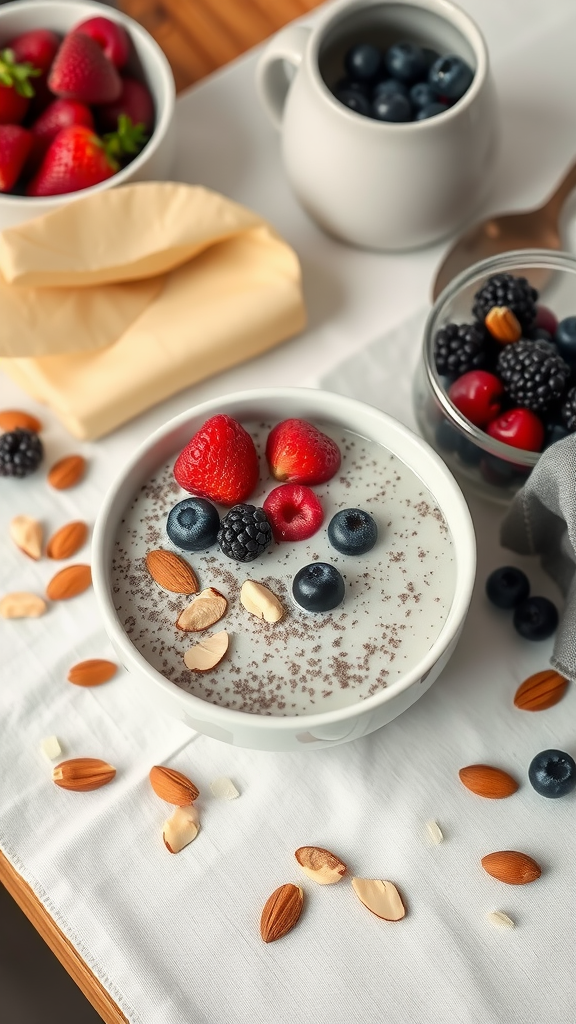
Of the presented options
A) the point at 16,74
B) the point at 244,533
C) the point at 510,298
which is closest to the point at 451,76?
the point at 510,298

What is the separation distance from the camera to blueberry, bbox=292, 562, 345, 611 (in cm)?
82

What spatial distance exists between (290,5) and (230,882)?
1163mm

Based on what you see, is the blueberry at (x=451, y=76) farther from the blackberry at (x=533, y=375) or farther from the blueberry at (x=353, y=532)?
the blueberry at (x=353, y=532)

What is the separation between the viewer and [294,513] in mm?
882

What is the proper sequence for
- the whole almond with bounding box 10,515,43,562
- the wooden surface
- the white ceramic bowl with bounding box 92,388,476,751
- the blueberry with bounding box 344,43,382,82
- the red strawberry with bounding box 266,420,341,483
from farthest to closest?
the wooden surface → the blueberry with bounding box 344,43,382,82 → the whole almond with bounding box 10,515,43,562 → the red strawberry with bounding box 266,420,341,483 → the white ceramic bowl with bounding box 92,388,476,751

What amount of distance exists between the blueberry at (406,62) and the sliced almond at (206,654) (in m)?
0.70

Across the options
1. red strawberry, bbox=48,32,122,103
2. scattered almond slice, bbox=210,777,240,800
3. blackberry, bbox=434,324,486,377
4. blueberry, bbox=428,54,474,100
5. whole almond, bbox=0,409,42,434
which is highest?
red strawberry, bbox=48,32,122,103

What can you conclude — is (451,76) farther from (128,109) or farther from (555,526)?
(555,526)

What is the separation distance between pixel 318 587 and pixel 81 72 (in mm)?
673

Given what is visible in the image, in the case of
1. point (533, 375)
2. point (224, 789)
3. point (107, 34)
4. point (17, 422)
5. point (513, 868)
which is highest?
point (107, 34)

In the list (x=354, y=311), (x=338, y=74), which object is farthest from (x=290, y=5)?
(x=354, y=311)

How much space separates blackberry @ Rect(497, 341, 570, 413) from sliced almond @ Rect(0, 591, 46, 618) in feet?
1.75

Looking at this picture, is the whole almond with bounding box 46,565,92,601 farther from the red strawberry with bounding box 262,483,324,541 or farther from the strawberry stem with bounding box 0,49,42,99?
the strawberry stem with bounding box 0,49,42,99

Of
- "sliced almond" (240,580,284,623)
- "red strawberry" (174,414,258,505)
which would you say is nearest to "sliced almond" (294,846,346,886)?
"sliced almond" (240,580,284,623)
